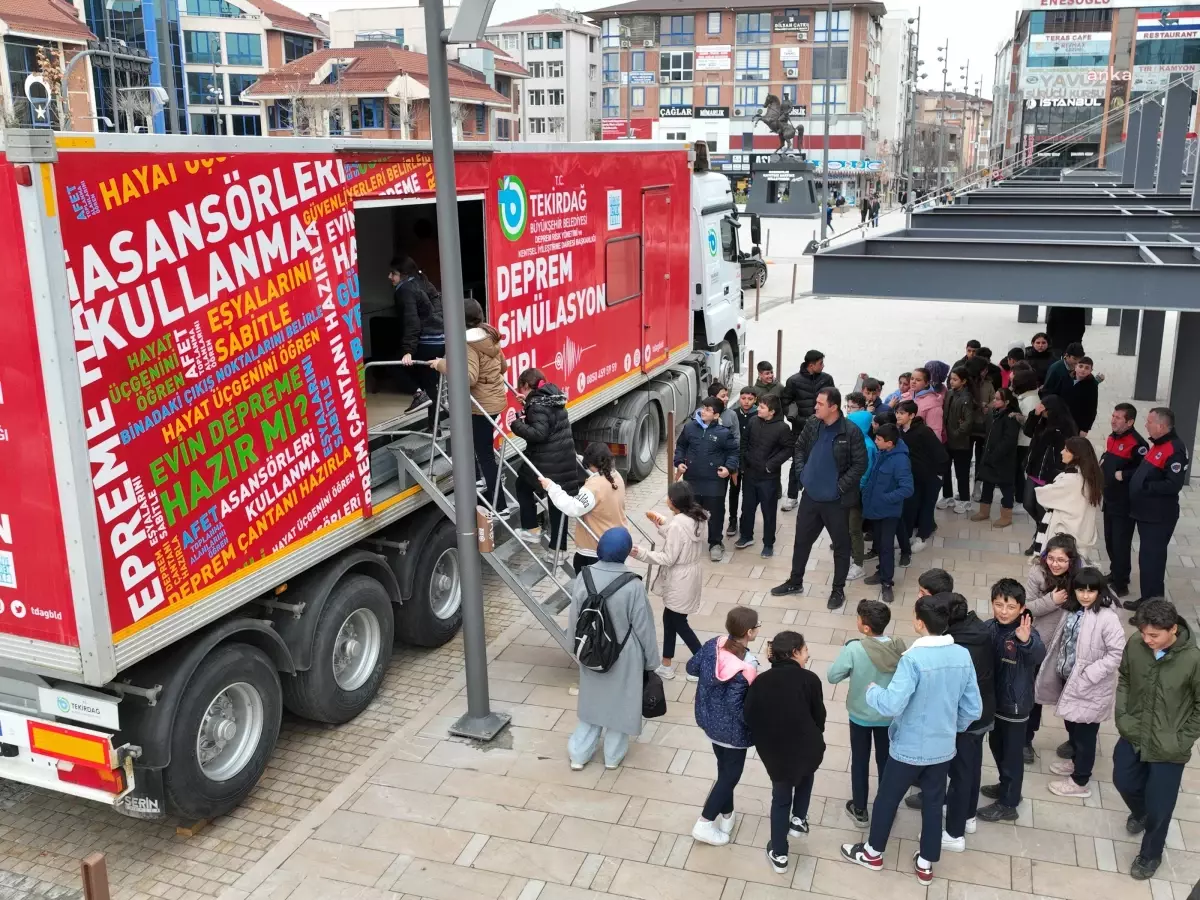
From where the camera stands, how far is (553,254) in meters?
9.71

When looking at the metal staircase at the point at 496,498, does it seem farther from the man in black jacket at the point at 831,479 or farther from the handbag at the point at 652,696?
the man in black jacket at the point at 831,479

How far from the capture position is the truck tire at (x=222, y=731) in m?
5.69

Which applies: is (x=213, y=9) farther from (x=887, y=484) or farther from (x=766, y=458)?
(x=887, y=484)

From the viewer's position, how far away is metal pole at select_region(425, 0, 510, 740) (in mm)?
6129

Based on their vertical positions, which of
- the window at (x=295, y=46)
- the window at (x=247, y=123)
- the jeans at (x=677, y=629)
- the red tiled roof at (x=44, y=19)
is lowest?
the jeans at (x=677, y=629)

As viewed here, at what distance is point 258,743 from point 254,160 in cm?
329

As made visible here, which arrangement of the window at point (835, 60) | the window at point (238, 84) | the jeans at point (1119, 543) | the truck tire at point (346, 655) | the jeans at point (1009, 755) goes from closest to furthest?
the jeans at point (1009, 755) < the truck tire at point (346, 655) < the jeans at point (1119, 543) < the window at point (238, 84) < the window at point (835, 60)

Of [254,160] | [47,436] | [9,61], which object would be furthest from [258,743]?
[9,61]

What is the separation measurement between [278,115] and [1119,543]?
69894 millimetres

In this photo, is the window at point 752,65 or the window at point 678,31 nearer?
the window at point 752,65

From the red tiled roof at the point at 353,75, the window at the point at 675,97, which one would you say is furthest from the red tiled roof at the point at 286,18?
the window at the point at 675,97

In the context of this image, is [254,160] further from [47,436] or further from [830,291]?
[830,291]

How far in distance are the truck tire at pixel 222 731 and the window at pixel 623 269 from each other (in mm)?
5869

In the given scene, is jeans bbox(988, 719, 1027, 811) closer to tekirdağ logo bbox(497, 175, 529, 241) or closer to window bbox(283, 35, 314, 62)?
tekirdağ logo bbox(497, 175, 529, 241)
